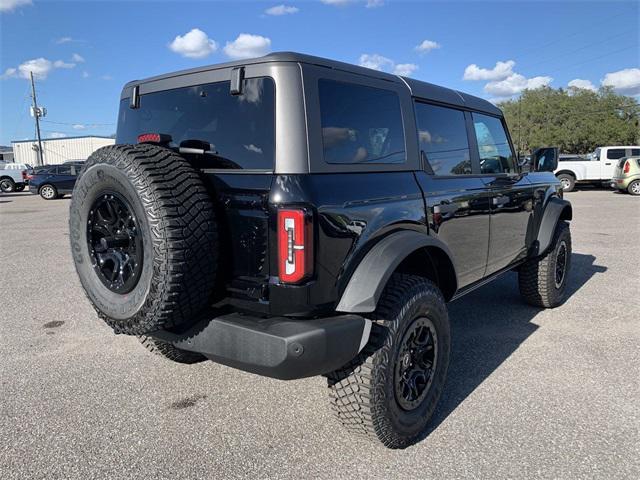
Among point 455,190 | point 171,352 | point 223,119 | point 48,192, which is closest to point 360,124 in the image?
point 223,119

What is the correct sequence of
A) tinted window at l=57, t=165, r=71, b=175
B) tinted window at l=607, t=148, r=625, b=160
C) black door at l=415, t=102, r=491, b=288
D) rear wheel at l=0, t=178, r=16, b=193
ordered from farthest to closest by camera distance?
1. rear wheel at l=0, t=178, r=16, b=193
2. tinted window at l=57, t=165, r=71, b=175
3. tinted window at l=607, t=148, r=625, b=160
4. black door at l=415, t=102, r=491, b=288

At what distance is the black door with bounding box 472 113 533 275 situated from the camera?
3.83 m

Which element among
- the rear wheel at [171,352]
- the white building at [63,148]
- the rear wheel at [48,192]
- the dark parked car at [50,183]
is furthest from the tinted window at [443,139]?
the white building at [63,148]

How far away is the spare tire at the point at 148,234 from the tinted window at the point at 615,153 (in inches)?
853

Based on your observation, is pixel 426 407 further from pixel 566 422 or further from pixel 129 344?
pixel 129 344

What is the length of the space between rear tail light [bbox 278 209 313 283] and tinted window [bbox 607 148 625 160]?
21445 millimetres

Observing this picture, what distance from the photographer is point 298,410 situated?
116 inches

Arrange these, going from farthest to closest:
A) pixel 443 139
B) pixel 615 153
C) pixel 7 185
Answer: pixel 7 185 < pixel 615 153 < pixel 443 139

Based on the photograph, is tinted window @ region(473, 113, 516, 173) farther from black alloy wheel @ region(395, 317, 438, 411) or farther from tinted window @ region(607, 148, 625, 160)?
tinted window @ region(607, 148, 625, 160)

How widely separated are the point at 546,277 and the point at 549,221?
550 mm

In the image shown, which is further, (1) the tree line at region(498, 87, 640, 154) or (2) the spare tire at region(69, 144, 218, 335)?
(1) the tree line at region(498, 87, 640, 154)

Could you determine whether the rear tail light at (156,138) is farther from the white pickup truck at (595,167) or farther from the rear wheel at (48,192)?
the rear wheel at (48,192)

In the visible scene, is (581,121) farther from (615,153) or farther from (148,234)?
(148,234)

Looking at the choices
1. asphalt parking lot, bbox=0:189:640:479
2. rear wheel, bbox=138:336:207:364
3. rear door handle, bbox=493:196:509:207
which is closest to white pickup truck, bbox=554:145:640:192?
asphalt parking lot, bbox=0:189:640:479
